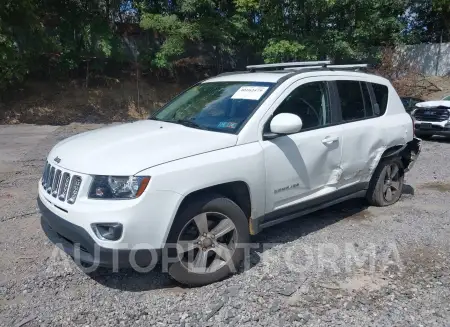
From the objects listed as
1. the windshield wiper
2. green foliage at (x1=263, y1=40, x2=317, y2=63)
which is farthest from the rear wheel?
the windshield wiper

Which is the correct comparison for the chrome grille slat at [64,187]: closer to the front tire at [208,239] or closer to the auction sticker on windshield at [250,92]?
the front tire at [208,239]

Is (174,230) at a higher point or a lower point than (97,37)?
lower

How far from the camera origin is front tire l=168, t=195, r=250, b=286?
3.22 m

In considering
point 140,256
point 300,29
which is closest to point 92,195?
point 140,256

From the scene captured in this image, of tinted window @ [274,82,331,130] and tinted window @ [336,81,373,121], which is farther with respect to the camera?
tinted window @ [336,81,373,121]

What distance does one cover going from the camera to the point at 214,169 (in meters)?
3.27

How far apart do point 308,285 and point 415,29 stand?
29124mm

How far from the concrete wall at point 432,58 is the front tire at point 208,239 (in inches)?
977

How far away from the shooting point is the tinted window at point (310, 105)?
4000 mm

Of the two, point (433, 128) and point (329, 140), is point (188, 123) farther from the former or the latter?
point (433, 128)

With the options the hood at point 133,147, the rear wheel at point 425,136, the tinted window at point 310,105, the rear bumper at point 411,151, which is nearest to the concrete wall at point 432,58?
the rear wheel at point 425,136

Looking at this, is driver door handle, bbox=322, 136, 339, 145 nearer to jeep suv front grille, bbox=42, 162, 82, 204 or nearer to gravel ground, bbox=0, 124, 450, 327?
gravel ground, bbox=0, 124, 450, 327

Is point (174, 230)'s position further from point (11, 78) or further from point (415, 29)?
point (415, 29)

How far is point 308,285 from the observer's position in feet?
11.3
